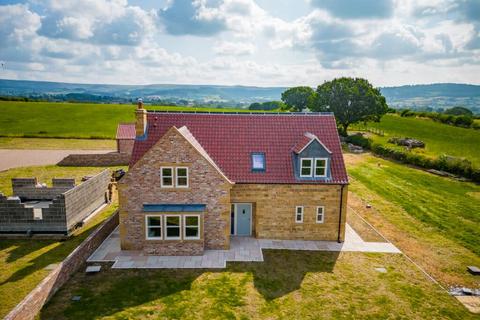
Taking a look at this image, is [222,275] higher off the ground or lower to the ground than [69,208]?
lower

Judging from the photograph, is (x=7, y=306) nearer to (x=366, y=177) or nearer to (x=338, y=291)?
(x=338, y=291)

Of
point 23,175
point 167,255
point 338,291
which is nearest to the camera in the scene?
point 338,291

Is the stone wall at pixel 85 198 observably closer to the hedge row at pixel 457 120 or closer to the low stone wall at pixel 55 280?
the low stone wall at pixel 55 280

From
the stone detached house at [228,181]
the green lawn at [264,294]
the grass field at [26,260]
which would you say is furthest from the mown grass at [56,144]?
the green lawn at [264,294]

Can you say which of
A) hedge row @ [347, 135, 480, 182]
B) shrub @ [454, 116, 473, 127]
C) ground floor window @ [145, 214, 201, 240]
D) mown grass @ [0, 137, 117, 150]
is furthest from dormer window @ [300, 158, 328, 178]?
shrub @ [454, 116, 473, 127]

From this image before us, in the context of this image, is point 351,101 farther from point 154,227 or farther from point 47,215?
point 47,215

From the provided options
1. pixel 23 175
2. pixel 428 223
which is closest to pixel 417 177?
pixel 428 223
